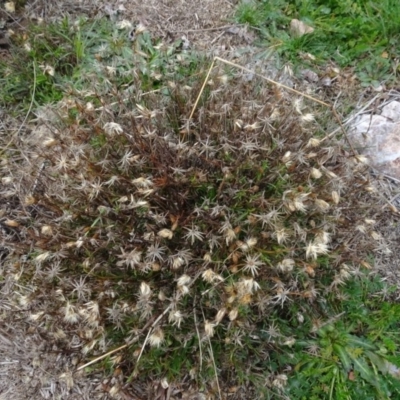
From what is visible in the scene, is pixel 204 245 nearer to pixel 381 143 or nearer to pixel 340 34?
pixel 381 143

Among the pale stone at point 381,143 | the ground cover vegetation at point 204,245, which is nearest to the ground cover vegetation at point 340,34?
the pale stone at point 381,143

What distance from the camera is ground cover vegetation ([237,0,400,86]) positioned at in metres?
3.58

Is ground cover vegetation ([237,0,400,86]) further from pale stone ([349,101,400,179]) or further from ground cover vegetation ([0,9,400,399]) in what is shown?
ground cover vegetation ([0,9,400,399])

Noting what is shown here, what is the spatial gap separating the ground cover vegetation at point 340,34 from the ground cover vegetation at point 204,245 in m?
0.61

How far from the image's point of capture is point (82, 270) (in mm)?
2836

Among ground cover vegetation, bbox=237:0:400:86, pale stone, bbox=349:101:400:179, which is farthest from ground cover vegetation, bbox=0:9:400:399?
ground cover vegetation, bbox=237:0:400:86

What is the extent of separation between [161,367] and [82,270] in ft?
2.28

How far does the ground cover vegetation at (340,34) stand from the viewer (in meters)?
3.58

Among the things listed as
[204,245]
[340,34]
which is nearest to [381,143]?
[340,34]

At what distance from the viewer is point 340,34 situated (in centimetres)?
361

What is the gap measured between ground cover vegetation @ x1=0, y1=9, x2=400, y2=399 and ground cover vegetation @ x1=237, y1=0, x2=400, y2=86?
0.61 meters

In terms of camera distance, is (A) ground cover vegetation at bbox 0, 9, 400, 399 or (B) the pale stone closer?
(A) ground cover vegetation at bbox 0, 9, 400, 399

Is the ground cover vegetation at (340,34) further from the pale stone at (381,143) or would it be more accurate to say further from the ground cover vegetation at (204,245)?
the ground cover vegetation at (204,245)

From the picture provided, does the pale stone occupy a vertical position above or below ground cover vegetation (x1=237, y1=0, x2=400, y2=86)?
below
